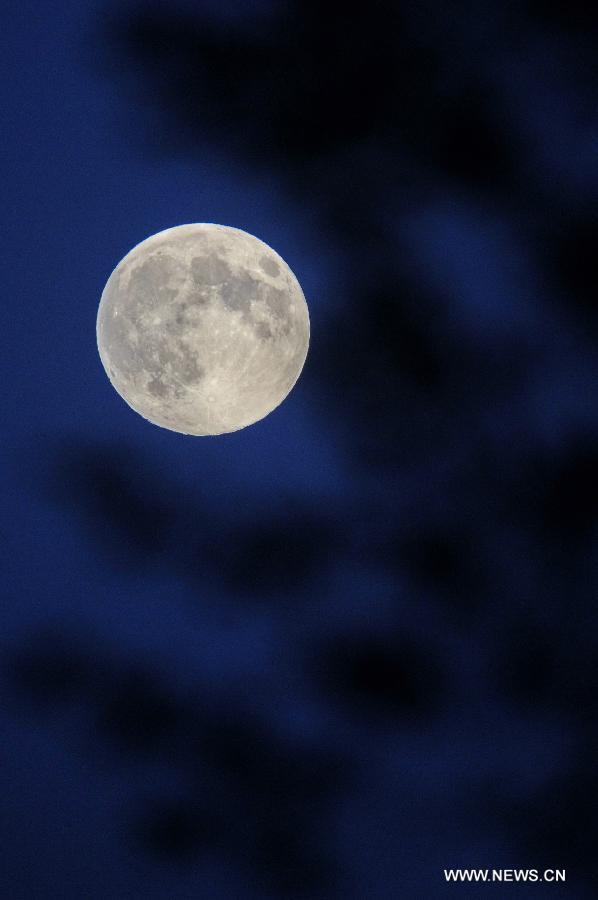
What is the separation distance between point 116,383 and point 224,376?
81 centimetres

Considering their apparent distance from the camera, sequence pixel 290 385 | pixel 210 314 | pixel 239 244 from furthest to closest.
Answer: pixel 290 385 < pixel 239 244 < pixel 210 314

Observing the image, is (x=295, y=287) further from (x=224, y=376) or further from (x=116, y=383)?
(x=116, y=383)

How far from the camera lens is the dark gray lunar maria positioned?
4.30m

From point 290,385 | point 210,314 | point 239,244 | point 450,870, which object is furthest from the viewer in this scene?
point 450,870

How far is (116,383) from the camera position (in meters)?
4.74

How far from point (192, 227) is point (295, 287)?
0.78 m

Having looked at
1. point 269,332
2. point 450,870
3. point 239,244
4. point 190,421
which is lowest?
point 450,870

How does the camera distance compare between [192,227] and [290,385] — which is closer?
[192,227]

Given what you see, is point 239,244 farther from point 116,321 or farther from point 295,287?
point 116,321

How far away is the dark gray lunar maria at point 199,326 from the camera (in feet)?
14.1

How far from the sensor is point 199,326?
426 centimetres

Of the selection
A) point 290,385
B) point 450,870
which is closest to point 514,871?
point 450,870

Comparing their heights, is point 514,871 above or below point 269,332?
below

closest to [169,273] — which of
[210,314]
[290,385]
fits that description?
[210,314]
